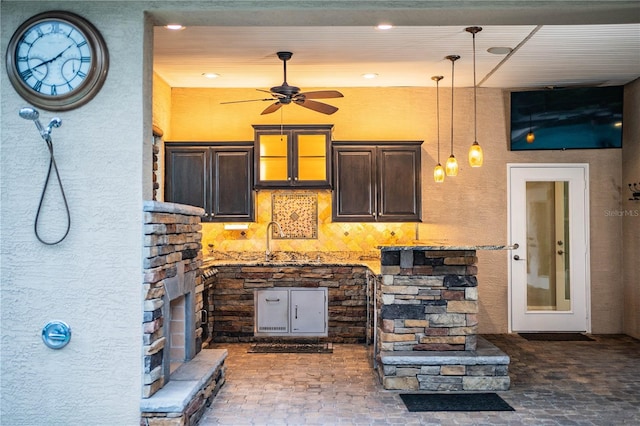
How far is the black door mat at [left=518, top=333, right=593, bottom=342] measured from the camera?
674 cm

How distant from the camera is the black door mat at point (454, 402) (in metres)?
4.28

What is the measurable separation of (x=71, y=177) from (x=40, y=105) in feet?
1.49

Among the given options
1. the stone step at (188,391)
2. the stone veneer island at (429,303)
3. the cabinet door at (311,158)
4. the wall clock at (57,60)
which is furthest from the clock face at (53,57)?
the cabinet door at (311,158)

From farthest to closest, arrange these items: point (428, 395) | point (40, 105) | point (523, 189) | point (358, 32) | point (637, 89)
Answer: point (523, 189) < point (637, 89) < point (358, 32) < point (428, 395) < point (40, 105)

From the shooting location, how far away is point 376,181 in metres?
6.92

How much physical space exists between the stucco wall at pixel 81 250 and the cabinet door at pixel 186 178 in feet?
11.5

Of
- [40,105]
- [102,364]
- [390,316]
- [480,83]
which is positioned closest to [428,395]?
[390,316]

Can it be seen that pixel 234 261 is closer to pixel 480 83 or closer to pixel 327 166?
pixel 327 166

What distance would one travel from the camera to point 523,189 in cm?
725

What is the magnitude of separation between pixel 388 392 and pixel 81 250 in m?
2.60

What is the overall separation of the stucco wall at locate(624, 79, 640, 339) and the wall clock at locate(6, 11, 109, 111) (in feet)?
19.9

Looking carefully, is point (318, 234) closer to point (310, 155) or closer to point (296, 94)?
point (310, 155)

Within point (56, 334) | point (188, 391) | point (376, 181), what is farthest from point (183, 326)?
point (376, 181)

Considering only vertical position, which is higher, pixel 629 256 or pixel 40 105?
pixel 40 105
